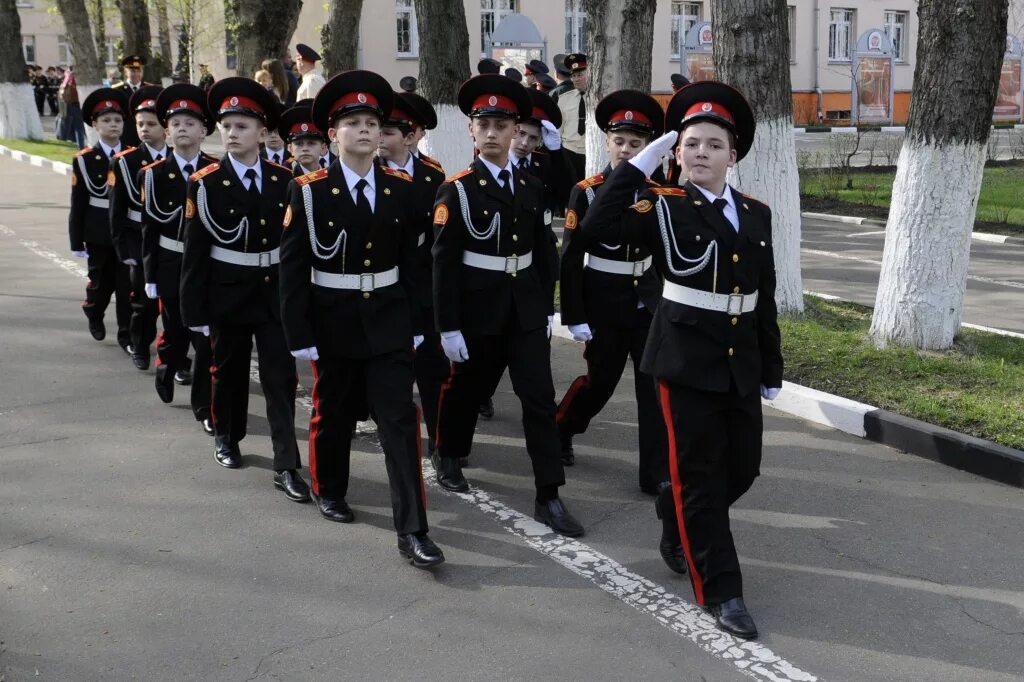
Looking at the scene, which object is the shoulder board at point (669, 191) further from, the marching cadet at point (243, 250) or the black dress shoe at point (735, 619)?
the marching cadet at point (243, 250)

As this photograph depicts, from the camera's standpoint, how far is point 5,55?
104 ft

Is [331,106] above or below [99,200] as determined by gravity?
above

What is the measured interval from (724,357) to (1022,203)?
15506mm

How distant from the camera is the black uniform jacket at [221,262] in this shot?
6246 mm

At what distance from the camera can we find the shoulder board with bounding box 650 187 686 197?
15.3 feet

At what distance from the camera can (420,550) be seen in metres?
5.07

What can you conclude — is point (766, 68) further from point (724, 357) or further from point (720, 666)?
point (720, 666)

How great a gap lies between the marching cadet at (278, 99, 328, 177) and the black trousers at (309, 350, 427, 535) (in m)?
2.61

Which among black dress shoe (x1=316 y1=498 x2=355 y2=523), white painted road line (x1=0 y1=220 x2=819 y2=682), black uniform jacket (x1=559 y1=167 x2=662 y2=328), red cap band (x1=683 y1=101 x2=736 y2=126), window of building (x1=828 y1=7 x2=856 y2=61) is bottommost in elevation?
white painted road line (x1=0 y1=220 x2=819 y2=682)

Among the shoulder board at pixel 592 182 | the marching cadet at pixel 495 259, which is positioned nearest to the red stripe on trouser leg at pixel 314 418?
the marching cadet at pixel 495 259

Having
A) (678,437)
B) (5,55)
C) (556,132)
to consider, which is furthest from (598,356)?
(5,55)

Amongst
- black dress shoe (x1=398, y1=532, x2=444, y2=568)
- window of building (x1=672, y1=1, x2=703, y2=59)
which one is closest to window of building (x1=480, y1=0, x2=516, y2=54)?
window of building (x1=672, y1=1, x2=703, y2=59)

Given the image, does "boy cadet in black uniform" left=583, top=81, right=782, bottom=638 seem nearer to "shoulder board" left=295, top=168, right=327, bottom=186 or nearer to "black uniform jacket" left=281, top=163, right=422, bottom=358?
"black uniform jacket" left=281, top=163, right=422, bottom=358

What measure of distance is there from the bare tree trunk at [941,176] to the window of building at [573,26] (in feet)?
106
